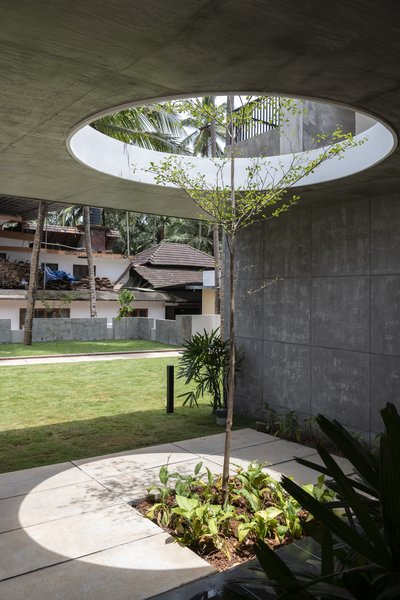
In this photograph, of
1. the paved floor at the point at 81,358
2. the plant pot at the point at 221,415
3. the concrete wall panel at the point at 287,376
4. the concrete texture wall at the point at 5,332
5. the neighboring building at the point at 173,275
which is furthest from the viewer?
the neighboring building at the point at 173,275

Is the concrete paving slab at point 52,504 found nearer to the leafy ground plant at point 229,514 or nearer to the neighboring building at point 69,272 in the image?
the leafy ground plant at point 229,514

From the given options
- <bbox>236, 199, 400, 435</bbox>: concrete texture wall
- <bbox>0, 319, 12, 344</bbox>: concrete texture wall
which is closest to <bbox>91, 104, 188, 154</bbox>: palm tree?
<bbox>0, 319, 12, 344</bbox>: concrete texture wall

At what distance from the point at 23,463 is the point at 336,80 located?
6092mm

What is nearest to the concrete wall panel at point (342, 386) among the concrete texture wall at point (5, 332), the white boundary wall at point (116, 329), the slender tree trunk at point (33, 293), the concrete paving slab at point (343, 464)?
the concrete paving slab at point (343, 464)

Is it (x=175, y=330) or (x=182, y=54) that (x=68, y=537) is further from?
(x=175, y=330)

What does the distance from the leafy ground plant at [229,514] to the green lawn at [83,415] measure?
2.41 meters

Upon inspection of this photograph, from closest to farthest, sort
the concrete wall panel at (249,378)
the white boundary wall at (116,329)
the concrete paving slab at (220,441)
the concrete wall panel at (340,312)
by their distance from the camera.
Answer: the concrete paving slab at (220,441)
the concrete wall panel at (340,312)
the concrete wall panel at (249,378)
the white boundary wall at (116,329)

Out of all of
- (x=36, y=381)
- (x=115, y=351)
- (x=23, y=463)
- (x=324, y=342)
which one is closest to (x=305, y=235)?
(x=324, y=342)

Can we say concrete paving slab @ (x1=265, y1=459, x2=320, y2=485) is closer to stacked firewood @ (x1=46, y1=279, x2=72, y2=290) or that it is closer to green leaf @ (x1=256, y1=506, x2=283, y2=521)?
green leaf @ (x1=256, y1=506, x2=283, y2=521)

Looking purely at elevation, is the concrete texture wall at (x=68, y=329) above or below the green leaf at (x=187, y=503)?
above

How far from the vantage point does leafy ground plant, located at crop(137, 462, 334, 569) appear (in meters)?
4.59

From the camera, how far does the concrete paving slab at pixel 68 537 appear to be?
4297 millimetres

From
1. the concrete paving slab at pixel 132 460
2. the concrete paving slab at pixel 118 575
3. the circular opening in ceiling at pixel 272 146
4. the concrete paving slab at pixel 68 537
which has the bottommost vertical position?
the concrete paving slab at pixel 118 575

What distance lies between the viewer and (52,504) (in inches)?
214
